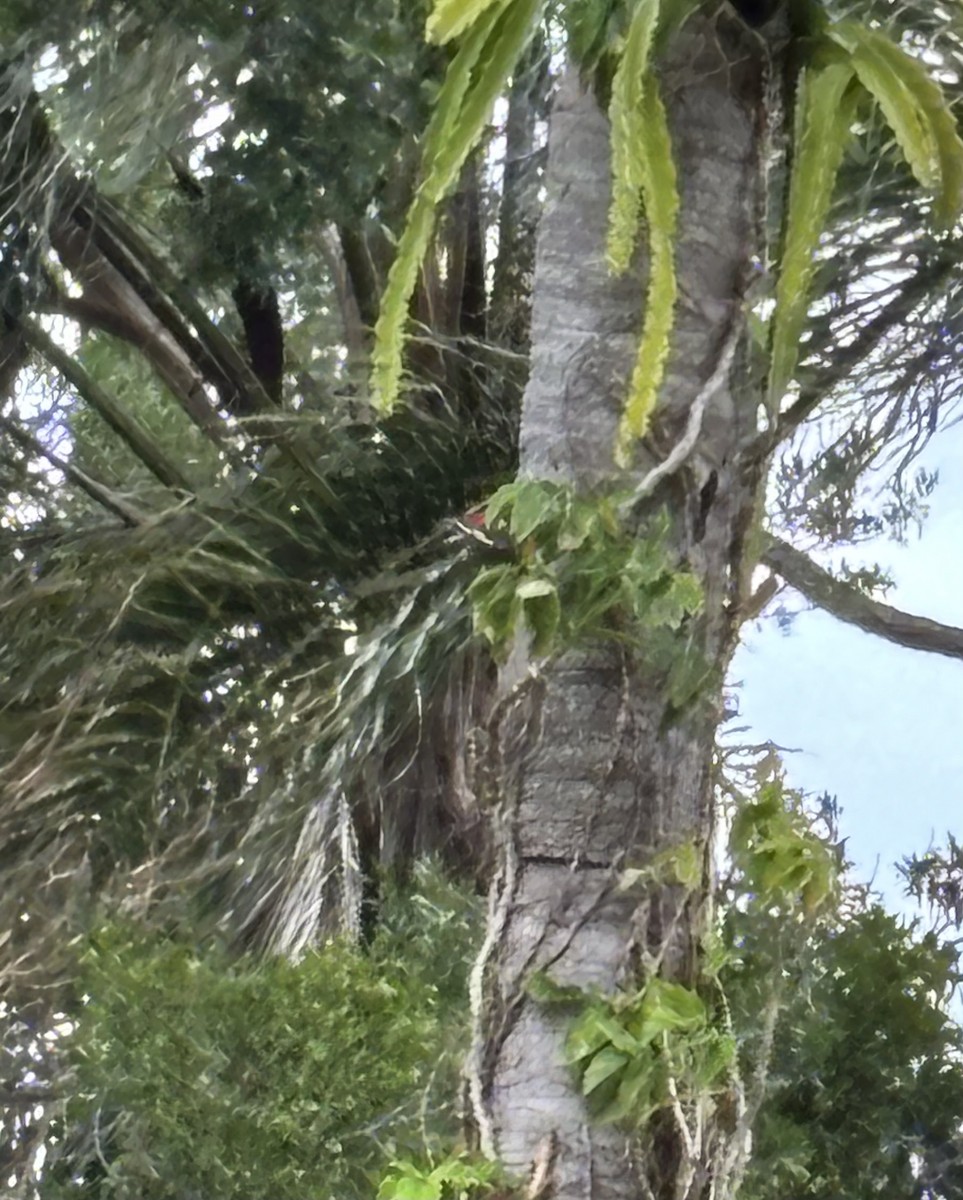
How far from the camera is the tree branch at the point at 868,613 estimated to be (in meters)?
0.92

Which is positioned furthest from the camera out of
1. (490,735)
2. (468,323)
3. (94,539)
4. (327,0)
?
(468,323)

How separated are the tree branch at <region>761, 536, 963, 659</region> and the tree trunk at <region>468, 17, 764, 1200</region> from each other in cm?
46

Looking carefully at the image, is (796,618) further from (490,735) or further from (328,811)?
(490,735)

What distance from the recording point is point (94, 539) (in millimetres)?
843

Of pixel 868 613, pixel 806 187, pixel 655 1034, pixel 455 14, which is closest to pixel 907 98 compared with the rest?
pixel 806 187

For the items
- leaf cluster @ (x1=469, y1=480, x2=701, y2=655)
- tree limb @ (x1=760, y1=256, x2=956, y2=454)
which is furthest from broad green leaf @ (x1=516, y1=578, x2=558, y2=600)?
tree limb @ (x1=760, y1=256, x2=956, y2=454)

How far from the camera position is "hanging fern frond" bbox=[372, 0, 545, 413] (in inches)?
17.9

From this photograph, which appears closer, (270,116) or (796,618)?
(270,116)

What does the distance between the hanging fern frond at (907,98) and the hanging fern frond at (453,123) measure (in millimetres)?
127

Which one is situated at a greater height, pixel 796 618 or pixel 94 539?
pixel 796 618

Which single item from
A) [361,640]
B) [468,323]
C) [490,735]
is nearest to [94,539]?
[361,640]

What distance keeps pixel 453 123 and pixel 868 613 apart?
61cm

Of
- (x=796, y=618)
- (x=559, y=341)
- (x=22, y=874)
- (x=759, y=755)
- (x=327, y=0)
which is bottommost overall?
(x=22, y=874)

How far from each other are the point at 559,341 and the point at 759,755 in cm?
21
